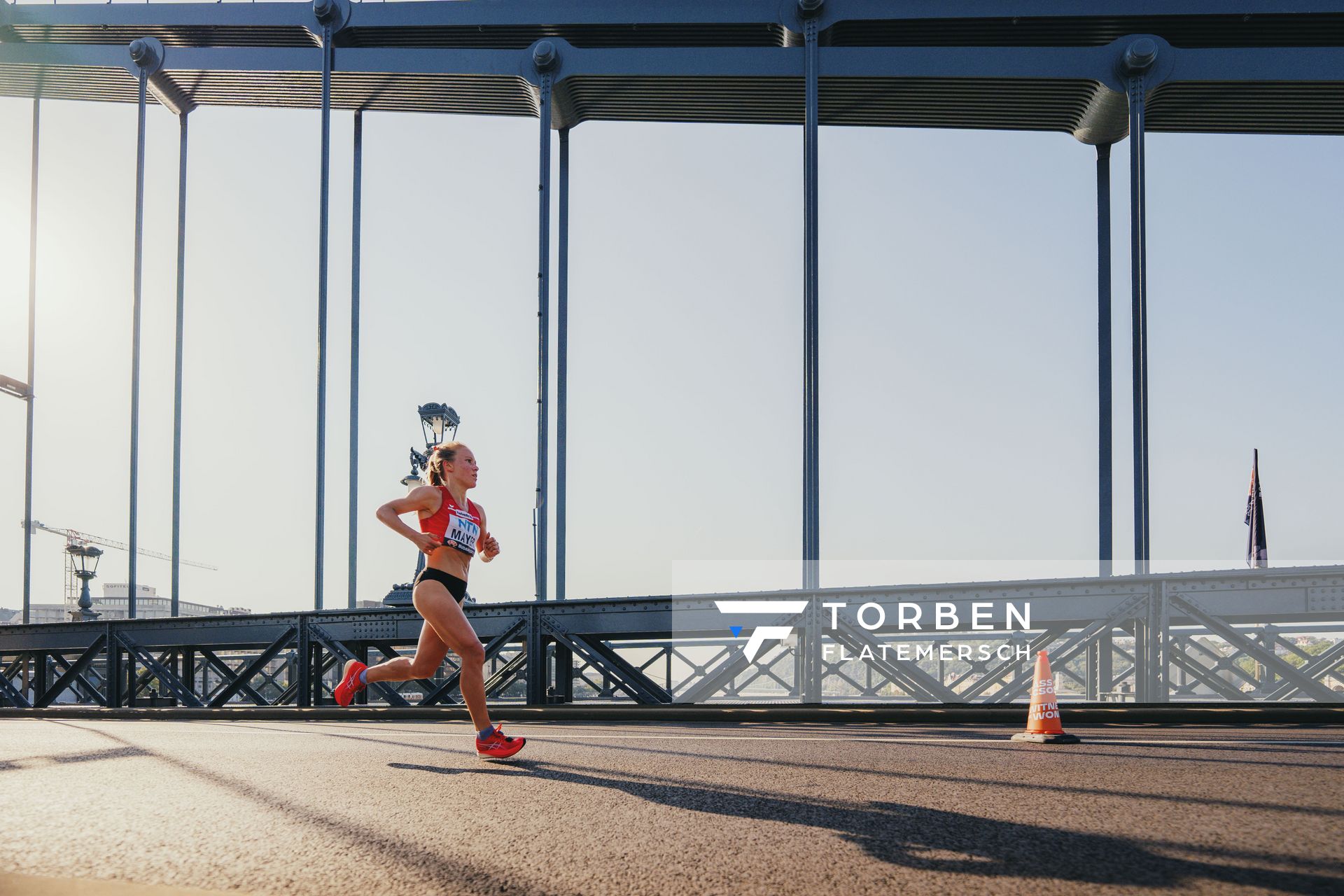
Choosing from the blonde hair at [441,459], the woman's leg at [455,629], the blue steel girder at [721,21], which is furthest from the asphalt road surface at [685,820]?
the blue steel girder at [721,21]

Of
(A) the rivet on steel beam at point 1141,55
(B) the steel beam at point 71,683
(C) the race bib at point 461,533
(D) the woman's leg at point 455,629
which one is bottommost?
(B) the steel beam at point 71,683

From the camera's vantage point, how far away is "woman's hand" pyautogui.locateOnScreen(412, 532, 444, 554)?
5129mm

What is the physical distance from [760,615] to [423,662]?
13.4 ft

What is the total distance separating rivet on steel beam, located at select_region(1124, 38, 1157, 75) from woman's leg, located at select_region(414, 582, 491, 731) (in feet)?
49.6

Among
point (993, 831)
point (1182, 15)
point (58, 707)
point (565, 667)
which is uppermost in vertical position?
point (1182, 15)

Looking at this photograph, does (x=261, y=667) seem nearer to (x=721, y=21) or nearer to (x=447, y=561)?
(x=447, y=561)

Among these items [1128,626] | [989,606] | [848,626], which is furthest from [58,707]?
[1128,626]

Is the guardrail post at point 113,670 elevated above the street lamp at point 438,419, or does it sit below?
below

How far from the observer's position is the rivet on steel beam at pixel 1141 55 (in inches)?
640

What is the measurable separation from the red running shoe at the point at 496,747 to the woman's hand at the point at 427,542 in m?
0.92

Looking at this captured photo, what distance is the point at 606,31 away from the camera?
1844 cm

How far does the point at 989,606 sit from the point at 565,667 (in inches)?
155

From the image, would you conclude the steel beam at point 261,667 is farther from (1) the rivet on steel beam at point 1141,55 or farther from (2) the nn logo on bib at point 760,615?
(1) the rivet on steel beam at point 1141,55

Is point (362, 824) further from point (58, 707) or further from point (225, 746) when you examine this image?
point (58, 707)
